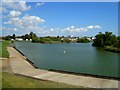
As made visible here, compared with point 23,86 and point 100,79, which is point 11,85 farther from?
point 100,79

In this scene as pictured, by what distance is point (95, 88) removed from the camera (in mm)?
16281

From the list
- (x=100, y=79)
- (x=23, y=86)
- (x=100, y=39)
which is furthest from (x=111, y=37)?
(x=23, y=86)

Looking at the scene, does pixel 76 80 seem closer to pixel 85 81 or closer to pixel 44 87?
pixel 85 81

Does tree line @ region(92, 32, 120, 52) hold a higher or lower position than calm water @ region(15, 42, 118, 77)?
higher

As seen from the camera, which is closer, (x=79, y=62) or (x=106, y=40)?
(x=79, y=62)

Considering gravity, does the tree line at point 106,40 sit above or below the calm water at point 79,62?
above

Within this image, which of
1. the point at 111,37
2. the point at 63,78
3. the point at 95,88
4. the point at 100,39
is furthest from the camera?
the point at 100,39

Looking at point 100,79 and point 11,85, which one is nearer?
point 11,85

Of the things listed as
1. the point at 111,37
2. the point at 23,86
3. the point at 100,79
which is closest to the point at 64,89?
the point at 23,86

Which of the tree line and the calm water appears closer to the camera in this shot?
the calm water

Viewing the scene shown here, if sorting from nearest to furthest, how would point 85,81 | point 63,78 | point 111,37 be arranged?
point 85,81
point 63,78
point 111,37

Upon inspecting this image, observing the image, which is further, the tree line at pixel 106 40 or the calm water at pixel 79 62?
the tree line at pixel 106 40

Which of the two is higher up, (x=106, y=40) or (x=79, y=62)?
(x=106, y=40)

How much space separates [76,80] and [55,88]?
5139 mm
